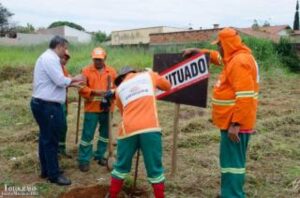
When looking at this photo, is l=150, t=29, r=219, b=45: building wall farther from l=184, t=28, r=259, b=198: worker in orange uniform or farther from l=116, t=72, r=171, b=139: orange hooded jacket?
l=116, t=72, r=171, b=139: orange hooded jacket

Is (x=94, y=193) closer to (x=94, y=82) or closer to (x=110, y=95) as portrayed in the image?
(x=110, y=95)

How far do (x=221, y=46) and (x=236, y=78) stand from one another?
0.47 m

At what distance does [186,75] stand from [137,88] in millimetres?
1074

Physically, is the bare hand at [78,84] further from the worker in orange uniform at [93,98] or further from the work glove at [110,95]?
the work glove at [110,95]

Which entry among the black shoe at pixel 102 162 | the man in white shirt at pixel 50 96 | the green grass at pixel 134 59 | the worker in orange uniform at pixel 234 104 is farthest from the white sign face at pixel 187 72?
the green grass at pixel 134 59

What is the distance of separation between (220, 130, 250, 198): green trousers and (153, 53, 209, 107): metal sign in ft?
3.04

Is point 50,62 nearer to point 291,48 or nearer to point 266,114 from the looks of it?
point 266,114

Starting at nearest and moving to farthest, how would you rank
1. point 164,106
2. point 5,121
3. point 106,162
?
point 106,162, point 5,121, point 164,106

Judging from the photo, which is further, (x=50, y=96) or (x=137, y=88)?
(x=50, y=96)

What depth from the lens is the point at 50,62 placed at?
17.3 ft

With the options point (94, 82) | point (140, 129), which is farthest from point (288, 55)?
point (140, 129)

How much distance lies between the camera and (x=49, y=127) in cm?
540

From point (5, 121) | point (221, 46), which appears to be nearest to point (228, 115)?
point (221, 46)

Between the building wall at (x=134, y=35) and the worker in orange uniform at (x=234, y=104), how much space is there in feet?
112
